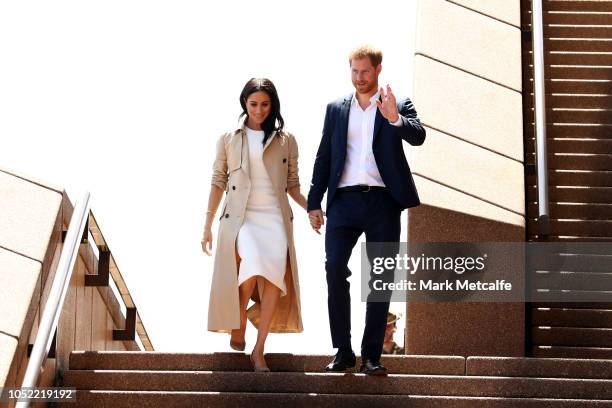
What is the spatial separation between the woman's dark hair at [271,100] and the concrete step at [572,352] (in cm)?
235

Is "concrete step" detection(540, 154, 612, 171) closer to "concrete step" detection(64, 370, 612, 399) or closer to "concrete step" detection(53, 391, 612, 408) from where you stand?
"concrete step" detection(64, 370, 612, 399)

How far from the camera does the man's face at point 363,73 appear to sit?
27.9ft

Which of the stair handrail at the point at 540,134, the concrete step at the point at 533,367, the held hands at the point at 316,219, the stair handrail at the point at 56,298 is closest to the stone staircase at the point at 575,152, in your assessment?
the stair handrail at the point at 540,134

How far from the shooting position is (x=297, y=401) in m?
8.23

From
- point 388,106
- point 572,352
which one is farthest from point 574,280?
point 388,106

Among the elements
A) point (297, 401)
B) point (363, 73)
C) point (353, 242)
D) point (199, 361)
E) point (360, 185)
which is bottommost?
point (297, 401)

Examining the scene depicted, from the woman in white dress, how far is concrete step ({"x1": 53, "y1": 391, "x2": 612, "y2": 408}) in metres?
0.87

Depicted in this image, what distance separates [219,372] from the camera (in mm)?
8656

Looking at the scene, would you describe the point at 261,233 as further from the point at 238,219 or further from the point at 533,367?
the point at 533,367

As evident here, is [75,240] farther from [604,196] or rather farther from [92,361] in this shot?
[604,196]

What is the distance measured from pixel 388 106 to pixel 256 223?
4.73 feet

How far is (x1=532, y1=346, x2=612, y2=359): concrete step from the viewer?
1011 cm

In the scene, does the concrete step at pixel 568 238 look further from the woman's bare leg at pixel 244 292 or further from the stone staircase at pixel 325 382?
the woman's bare leg at pixel 244 292

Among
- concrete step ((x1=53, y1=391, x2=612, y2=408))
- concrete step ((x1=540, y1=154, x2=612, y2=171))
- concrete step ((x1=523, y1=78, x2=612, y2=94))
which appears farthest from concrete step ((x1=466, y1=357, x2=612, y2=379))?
concrete step ((x1=523, y1=78, x2=612, y2=94))
